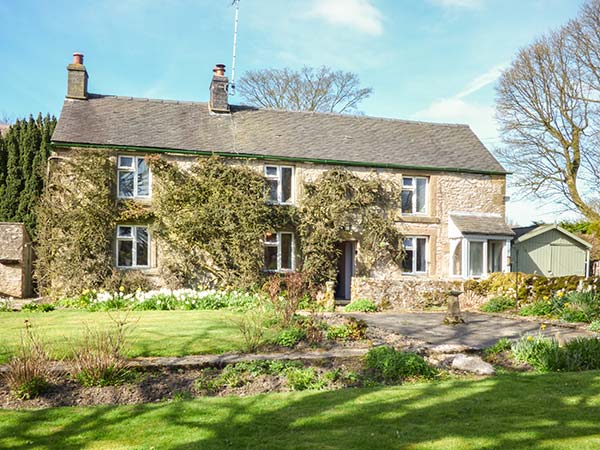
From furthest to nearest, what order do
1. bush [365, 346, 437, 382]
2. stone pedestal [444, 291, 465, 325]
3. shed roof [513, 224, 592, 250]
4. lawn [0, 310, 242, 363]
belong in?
shed roof [513, 224, 592, 250]
stone pedestal [444, 291, 465, 325]
lawn [0, 310, 242, 363]
bush [365, 346, 437, 382]

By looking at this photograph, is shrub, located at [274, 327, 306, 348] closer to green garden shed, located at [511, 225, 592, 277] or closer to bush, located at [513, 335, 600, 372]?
bush, located at [513, 335, 600, 372]

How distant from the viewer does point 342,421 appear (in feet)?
16.0

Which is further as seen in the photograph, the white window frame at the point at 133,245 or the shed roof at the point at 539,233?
the shed roof at the point at 539,233

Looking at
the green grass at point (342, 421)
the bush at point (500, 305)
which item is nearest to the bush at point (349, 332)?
the green grass at point (342, 421)

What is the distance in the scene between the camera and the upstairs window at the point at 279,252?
19062 mm

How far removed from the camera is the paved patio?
10.1m

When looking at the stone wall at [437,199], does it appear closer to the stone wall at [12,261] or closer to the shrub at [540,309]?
the shrub at [540,309]

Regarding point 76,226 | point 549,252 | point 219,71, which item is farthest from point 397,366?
point 549,252

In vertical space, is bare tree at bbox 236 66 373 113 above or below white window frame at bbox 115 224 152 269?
above

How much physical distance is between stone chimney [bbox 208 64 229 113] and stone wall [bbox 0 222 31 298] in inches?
314

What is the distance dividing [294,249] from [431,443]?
14991 millimetres

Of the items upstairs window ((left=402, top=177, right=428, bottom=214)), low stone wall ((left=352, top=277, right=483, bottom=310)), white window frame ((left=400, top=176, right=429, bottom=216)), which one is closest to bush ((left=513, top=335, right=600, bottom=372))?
low stone wall ((left=352, top=277, right=483, bottom=310))

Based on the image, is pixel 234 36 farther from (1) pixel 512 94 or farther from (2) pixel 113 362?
(2) pixel 113 362

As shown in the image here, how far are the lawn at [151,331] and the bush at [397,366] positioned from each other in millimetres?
2169
